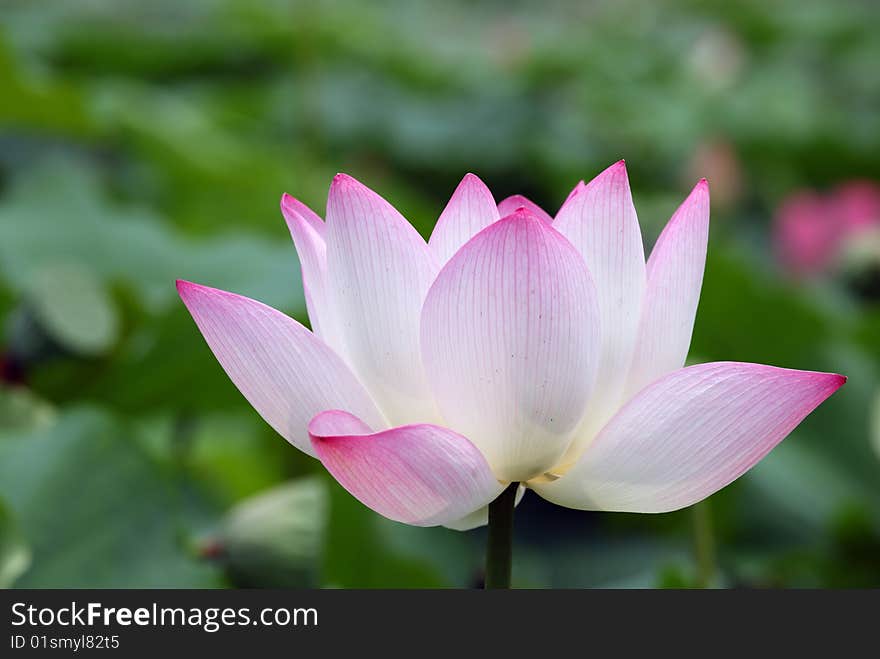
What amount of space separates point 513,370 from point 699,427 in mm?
66

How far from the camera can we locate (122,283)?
994 millimetres

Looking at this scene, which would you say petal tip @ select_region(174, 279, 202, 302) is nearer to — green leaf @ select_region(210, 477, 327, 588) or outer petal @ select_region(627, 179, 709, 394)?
outer petal @ select_region(627, 179, 709, 394)

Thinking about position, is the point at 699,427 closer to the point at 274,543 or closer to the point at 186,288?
the point at 186,288

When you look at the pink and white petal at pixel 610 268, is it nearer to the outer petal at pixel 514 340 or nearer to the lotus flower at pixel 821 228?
the outer petal at pixel 514 340

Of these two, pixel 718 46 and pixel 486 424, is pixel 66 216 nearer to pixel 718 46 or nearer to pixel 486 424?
pixel 486 424

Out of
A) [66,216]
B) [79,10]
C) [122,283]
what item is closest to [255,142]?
[66,216]

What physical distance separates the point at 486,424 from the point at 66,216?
896 millimetres

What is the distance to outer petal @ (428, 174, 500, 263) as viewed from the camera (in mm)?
457

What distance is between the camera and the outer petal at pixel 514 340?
396 millimetres

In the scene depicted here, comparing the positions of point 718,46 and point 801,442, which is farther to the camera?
point 718,46

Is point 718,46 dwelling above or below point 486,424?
above

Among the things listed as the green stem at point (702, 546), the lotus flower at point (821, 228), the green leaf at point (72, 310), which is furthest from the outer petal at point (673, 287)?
the lotus flower at point (821, 228)

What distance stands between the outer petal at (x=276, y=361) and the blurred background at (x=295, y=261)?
0.84 feet

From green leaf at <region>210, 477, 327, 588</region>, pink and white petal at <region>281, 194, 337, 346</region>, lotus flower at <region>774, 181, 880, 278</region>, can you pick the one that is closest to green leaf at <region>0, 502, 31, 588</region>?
green leaf at <region>210, 477, 327, 588</region>
